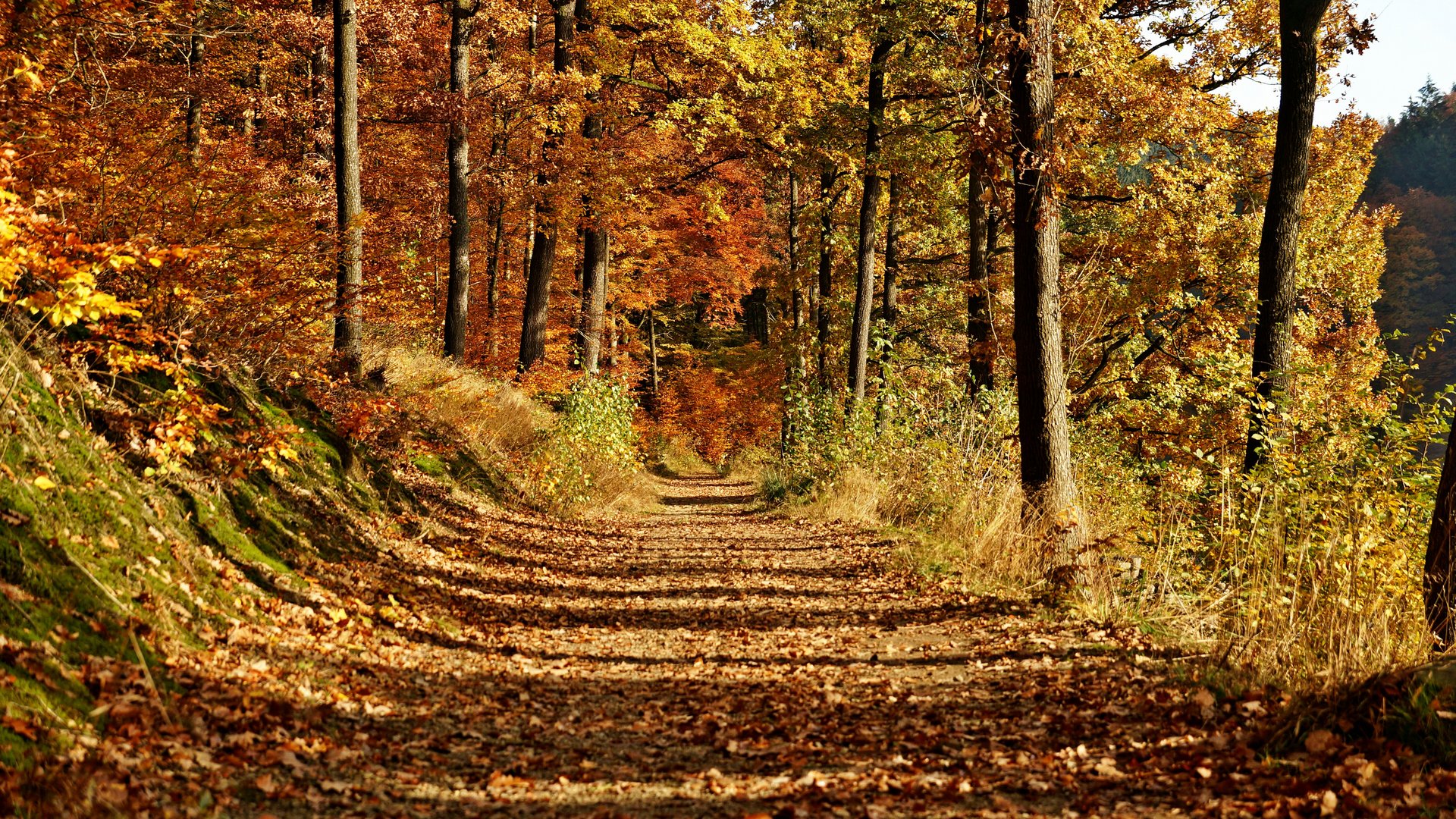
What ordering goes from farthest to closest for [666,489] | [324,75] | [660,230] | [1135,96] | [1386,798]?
[660,230] < [666,489] < [324,75] < [1135,96] < [1386,798]

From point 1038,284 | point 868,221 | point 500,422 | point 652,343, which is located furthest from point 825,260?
point 652,343

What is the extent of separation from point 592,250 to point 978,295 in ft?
26.9

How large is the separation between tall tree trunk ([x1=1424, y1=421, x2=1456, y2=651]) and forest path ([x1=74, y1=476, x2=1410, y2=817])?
4.87 feet

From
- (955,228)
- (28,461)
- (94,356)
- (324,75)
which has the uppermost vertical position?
(324,75)

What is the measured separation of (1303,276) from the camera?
55.6 ft

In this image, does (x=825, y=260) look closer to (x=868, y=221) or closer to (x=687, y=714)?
(x=868, y=221)

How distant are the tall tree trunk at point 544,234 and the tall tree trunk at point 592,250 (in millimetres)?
561

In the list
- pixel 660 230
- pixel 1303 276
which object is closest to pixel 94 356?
pixel 1303 276

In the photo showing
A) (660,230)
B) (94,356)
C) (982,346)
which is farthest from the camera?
(660,230)

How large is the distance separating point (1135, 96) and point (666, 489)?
16553 mm

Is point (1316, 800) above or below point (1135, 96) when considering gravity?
below

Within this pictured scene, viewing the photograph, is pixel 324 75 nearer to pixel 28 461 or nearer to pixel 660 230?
pixel 28 461

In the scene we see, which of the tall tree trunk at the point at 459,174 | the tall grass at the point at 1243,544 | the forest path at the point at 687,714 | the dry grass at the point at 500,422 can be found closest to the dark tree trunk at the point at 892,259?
the dry grass at the point at 500,422

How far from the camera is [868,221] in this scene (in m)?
18.5
